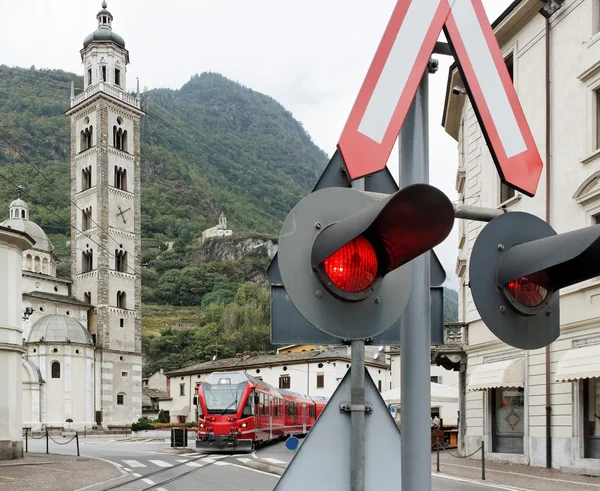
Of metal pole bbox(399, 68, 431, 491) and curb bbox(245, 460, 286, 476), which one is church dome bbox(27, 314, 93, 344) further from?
metal pole bbox(399, 68, 431, 491)

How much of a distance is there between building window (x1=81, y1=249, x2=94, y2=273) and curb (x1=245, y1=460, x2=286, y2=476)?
57.2 m

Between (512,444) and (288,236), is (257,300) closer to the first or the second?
(512,444)

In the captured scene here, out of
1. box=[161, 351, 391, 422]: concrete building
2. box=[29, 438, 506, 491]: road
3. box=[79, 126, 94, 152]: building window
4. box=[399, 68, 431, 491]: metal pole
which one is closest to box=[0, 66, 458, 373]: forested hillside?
box=[161, 351, 391, 422]: concrete building

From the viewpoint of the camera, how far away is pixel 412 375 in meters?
3.10

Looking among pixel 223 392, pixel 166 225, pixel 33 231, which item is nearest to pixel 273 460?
pixel 223 392

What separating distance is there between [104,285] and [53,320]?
630 cm

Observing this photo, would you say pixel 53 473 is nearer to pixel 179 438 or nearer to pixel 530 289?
pixel 179 438

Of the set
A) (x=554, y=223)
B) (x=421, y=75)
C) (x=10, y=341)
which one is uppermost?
(x=554, y=223)

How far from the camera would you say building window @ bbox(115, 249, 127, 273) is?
80.4 metres

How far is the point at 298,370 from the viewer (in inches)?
2921

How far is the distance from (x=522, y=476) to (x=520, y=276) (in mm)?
17790

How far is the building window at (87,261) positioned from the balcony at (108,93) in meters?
16.1

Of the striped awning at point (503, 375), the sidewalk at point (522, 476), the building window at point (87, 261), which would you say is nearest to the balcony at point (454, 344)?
the striped awning at point (503, 375)

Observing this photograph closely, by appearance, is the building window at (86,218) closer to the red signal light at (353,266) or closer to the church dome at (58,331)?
the church dome at (58,331)
